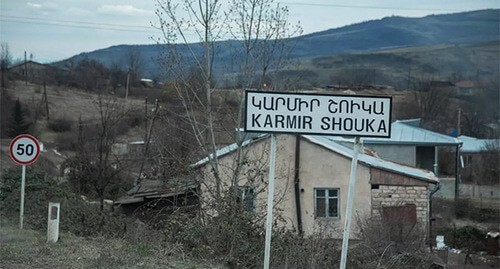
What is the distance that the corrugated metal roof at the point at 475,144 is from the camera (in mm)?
63306

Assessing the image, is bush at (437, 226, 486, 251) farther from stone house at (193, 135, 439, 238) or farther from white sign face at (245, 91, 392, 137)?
white sign face at (245, 91, 392, 137)

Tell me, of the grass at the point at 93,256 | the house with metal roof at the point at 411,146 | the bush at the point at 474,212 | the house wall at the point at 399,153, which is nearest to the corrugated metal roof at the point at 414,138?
the house with metal roof at the point at 411,146

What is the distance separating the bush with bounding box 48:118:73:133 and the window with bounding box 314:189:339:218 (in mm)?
36591

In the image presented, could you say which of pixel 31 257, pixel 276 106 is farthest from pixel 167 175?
pixel 276 106

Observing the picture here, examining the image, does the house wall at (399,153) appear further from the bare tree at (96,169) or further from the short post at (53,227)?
the short post at (53,227)

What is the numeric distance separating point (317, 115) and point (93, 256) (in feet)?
13.7

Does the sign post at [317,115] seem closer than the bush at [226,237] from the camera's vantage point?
Yes

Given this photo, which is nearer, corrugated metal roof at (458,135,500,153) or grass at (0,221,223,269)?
grass at (0,221,223,269)

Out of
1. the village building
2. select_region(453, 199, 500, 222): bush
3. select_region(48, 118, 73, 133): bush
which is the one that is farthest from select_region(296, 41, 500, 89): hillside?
the village building

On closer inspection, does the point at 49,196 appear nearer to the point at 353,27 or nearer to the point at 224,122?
the point at 224,122

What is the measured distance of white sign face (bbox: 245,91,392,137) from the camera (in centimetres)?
639

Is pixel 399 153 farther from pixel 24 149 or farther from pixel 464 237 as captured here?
pixel 24 149

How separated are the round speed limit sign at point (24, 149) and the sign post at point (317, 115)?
9.72 metres

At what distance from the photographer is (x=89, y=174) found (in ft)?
105
